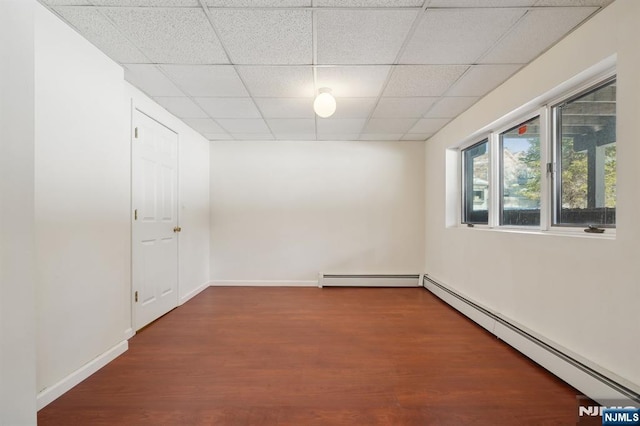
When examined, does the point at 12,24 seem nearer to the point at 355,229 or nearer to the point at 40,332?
the point at 40,332

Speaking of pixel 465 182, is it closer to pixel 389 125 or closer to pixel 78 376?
pixel 389 125

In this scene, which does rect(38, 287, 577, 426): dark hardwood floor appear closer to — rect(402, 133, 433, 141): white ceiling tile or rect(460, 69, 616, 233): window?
rect(460, 69, 616, 233): window

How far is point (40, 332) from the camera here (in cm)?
167

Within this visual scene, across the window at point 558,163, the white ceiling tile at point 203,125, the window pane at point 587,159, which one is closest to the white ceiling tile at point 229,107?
the white ceiling tile at point 203,125

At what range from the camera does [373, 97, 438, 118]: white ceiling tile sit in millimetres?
2998

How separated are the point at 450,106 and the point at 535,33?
128 cm

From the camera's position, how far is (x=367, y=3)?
1.64 metres

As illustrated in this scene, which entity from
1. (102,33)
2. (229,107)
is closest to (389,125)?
(229,107)

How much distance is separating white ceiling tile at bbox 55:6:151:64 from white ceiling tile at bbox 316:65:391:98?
147 centimetres

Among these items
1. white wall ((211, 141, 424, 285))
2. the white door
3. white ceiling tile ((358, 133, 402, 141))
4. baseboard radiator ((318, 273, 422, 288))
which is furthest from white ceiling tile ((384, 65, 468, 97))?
baseboard radiator ((318, 273, 422, 288))

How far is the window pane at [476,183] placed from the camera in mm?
3322

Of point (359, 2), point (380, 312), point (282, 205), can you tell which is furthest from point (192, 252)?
point (359, 2)

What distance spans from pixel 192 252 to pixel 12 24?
3.29 meters

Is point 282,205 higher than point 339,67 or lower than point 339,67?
lower
